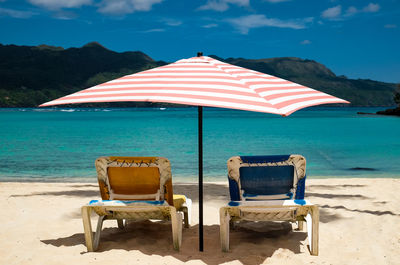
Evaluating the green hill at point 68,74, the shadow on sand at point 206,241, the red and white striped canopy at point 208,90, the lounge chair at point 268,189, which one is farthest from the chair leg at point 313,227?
the green hill at point 68,74

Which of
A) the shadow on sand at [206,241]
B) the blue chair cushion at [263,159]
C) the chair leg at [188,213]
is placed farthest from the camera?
the chair leg at [188,213]

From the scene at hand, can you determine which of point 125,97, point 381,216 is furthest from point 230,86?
point 381,216

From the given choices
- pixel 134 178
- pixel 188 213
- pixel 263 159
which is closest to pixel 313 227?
pixel 263 159

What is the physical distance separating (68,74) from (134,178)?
539ft

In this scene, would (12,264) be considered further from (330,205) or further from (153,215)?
(330,205)

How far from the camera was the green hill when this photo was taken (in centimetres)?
13425

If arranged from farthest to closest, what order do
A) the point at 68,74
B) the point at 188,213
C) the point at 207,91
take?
1. the point at 68,74
2. the point at 188,213
3. the point at 207,91

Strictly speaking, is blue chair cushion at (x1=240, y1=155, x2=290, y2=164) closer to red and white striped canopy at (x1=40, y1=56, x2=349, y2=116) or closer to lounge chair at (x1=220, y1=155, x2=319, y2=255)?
lounge chair at (x1=220, y1=155, x2=319, y2=255)

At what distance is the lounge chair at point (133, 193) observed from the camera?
3.65m

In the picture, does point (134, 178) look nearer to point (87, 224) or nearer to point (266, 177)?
point (87, 224)

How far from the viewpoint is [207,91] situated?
3051 millimetres

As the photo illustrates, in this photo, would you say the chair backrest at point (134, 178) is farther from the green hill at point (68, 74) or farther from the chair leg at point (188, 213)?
the green hill at point (68, 74)

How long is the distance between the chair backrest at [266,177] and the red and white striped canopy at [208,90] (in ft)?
2.72

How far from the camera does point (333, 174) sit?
1179 cm
